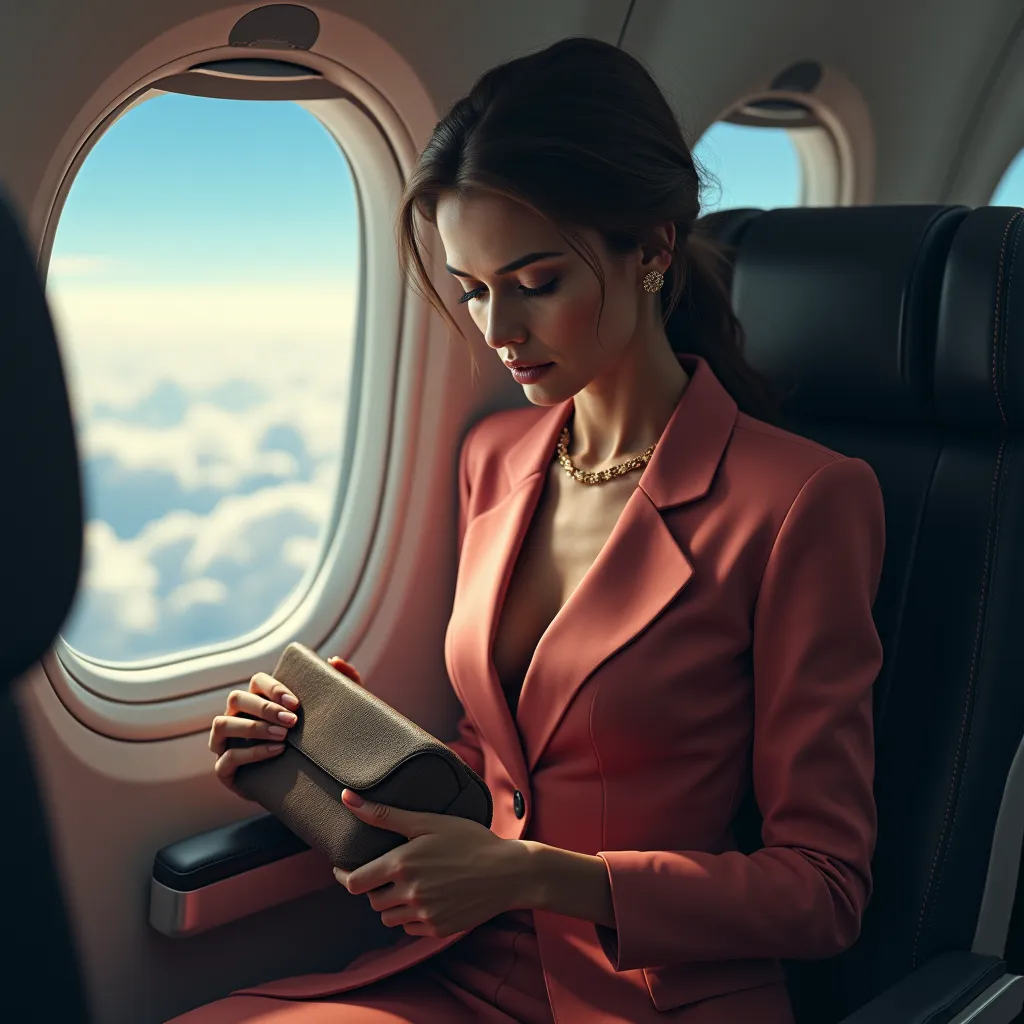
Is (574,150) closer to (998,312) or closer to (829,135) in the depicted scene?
(998,312)

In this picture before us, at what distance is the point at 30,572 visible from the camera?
64 centimetres

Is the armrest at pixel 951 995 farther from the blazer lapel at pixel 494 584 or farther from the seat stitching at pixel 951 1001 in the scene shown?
the blazer lapel at pixel 494 584

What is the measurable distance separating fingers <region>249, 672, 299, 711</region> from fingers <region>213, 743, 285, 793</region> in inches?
2.0

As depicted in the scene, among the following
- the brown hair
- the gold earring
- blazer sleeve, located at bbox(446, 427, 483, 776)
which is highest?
the brown hair

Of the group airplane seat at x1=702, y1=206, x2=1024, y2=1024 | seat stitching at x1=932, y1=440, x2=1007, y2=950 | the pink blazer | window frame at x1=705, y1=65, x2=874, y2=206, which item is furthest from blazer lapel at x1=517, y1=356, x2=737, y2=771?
window frame at x1=705, y1=65, x2=874, y2=206

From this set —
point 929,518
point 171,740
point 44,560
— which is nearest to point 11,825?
point 44,560

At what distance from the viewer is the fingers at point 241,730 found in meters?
1.43

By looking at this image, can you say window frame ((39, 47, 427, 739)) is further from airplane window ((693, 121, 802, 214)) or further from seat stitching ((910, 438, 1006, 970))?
seat stitching ((910, 438, 1006, 970))

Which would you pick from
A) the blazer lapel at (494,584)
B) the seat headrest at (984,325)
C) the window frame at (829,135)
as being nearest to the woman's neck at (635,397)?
the blazer lapel at (494,584)

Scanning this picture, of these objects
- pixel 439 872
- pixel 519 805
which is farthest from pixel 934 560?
pixel 439 872

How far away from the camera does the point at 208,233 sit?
7.02ft

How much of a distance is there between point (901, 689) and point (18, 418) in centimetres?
121

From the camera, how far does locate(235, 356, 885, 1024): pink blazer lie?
4.29 ft

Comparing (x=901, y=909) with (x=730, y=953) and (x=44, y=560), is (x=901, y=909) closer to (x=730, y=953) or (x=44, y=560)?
(x=730, y=953)
